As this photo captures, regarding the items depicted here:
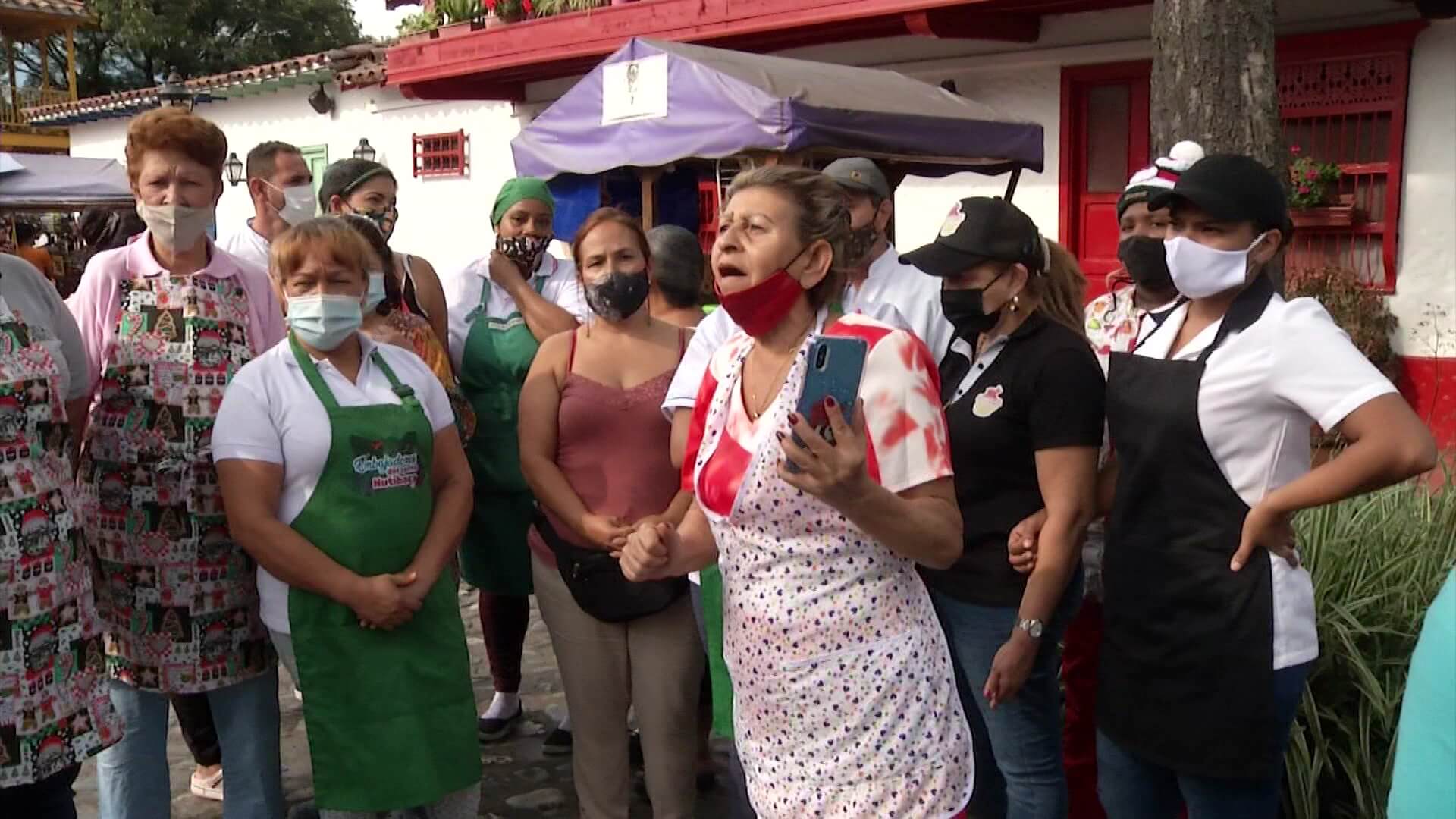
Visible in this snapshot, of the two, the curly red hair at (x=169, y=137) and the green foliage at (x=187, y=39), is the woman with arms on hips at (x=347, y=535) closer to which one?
the curly red hair at (x=169, y=137)

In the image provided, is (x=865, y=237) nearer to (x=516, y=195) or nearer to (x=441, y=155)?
(x=516, y=195)

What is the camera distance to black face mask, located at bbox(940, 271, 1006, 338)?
2865 mm

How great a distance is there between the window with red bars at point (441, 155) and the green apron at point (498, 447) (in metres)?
11.2

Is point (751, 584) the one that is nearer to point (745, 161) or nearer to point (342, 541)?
point (342, 541)

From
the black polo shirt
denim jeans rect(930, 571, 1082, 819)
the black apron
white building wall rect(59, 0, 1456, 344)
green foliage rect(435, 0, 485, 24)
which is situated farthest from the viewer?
green foliage rect(435, 0, 485, 24)

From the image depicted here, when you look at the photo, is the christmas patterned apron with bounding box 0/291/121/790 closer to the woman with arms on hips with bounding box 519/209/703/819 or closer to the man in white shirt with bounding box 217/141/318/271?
the woman with arms on hips with bounding box 519/209/703/819

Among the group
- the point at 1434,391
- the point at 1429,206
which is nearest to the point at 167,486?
the point at 1434,391

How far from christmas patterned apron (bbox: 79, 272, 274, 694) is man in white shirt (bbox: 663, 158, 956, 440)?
118 centimetres

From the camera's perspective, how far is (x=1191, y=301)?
2617 millimetres

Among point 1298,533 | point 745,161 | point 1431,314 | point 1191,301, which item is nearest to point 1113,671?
point 1191,301

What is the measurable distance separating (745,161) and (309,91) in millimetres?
11425

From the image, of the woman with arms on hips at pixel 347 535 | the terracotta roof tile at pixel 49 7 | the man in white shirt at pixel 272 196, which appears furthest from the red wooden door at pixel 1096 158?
the terracotta roof tile at pixel 49 7

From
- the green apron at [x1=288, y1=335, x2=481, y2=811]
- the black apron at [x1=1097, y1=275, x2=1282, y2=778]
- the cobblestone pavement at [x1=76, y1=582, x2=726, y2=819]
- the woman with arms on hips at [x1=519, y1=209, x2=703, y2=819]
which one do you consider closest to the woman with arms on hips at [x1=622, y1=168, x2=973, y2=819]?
the black apron at [x1=1097, y1=275, x2=1282, y2=778]

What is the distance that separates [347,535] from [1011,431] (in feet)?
5.19
